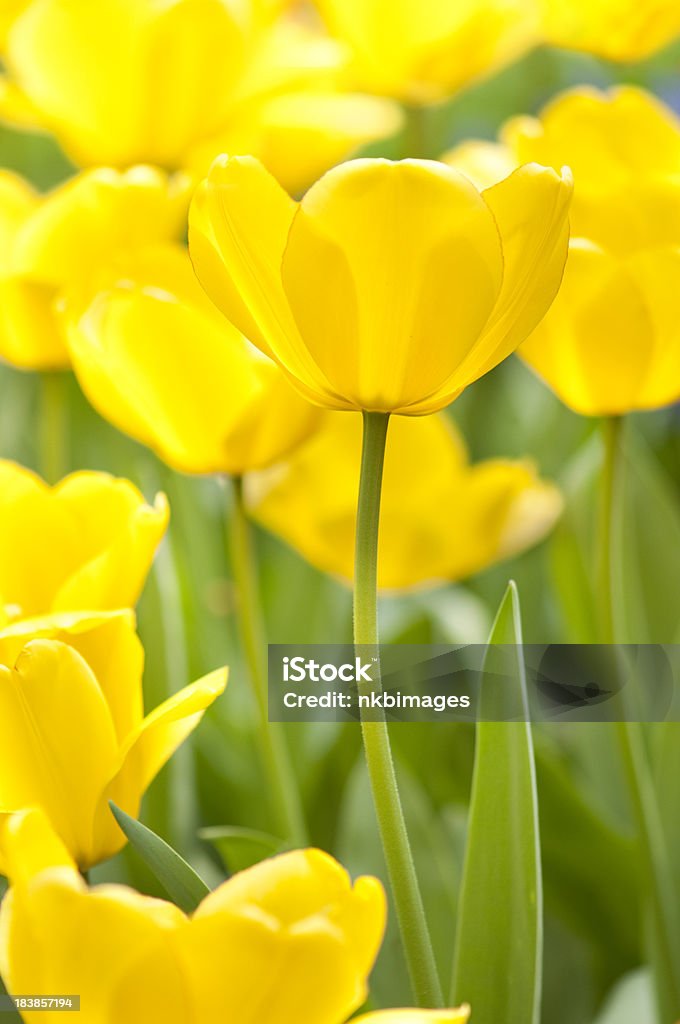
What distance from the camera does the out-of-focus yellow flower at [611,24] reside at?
36 centimetres

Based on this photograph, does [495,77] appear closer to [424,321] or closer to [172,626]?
[172,626]

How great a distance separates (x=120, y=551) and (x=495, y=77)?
0.54 m

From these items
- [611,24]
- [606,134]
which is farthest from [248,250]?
[611,24]

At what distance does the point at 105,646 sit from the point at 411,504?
0.18 m

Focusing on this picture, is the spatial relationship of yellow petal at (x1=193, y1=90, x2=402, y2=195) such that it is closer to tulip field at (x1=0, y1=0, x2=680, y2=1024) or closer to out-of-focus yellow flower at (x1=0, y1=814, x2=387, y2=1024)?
tulip field at (x1=0, y1=0, x2=680, y2=1024)

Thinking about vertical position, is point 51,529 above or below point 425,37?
below

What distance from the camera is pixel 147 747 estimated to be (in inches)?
7.9

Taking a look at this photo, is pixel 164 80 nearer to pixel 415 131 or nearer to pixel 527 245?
pixel 415 131

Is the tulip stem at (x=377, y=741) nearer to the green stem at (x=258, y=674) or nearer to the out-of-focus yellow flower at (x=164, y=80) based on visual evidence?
the green stem at (x=258, y=674)

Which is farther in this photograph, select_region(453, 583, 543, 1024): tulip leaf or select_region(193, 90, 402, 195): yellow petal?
select_region(193, 90, 402, 195): yellow petal

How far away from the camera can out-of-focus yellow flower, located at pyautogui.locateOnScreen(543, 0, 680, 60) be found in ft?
1.19

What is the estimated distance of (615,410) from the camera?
10.0 inches

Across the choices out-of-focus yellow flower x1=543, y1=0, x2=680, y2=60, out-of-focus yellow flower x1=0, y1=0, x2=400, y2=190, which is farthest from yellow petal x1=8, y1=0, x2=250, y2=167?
out-of-focus yellow flower x1=543, y1=0, x2=680, y2=60

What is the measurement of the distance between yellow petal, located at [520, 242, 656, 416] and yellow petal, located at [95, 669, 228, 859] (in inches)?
4.0
